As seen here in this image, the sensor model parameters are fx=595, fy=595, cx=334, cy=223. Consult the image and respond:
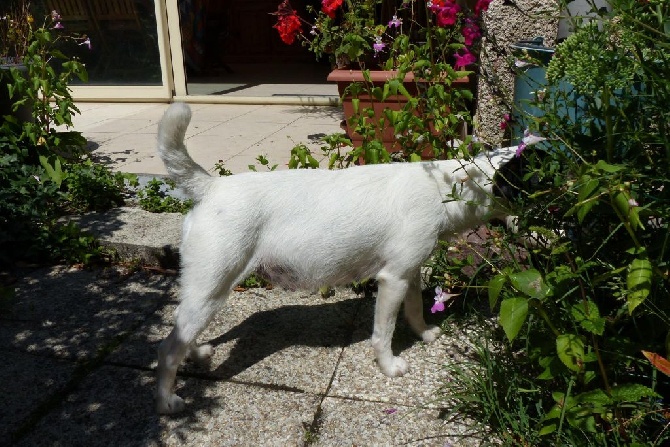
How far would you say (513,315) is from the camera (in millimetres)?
1837

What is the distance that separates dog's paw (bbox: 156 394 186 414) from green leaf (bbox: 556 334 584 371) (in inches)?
63.7

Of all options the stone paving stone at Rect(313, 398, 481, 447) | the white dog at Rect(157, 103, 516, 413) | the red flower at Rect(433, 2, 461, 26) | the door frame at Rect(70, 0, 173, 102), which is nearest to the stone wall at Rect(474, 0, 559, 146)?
the red flower at Rect(433, 2, 461, 26)

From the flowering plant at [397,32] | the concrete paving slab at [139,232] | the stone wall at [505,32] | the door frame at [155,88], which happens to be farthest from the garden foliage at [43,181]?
the door frame at [155,88]

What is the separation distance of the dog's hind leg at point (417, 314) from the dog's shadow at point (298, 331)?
0.23ft

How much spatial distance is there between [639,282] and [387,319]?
1.32 metres

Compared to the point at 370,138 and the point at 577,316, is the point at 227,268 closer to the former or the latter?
the point at 577,316

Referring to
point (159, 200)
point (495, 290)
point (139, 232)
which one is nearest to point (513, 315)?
point (495, 290)

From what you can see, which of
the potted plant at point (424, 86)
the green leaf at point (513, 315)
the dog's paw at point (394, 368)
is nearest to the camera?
the green leaf at point (513, 315)

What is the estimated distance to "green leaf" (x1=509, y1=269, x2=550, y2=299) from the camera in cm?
181

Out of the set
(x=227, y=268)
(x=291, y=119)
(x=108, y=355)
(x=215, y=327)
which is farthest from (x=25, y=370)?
(x=291, y=119)

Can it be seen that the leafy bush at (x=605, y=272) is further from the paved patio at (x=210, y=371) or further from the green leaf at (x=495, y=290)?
the paved patio at (x=210, y=371)

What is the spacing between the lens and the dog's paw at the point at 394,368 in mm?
2844

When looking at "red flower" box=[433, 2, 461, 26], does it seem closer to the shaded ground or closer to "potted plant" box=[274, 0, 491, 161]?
"potted plant" box=[274, 0, 491, 161]

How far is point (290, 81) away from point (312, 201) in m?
9.23
